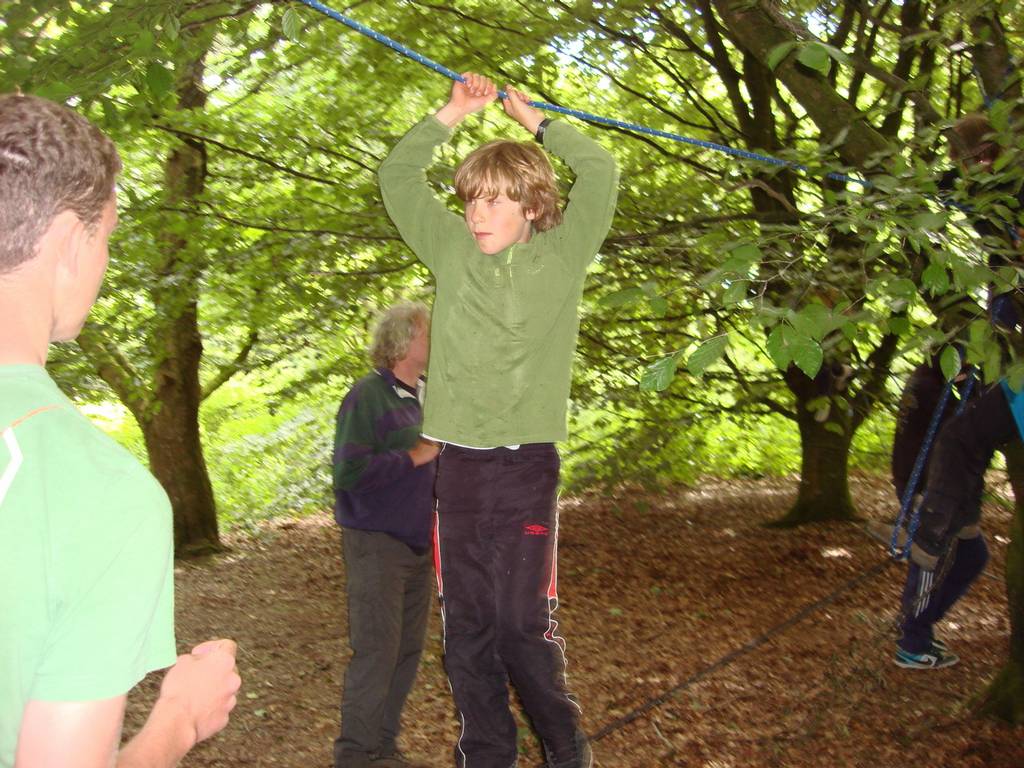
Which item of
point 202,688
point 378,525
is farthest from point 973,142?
point 202,688

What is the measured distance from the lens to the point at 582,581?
24.2 ft

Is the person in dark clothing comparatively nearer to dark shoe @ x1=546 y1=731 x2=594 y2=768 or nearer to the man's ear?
dark shoe @ x1=546 y1=731 x2=594 y2=768

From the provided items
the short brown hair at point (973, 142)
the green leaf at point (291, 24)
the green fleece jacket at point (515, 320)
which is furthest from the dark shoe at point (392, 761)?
the short brown hair at point (973, 142)

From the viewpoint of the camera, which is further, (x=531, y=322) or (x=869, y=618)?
(x=869, y=618)

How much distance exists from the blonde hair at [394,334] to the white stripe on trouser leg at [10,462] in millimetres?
2942

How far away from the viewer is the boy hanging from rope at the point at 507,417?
2.96 metres

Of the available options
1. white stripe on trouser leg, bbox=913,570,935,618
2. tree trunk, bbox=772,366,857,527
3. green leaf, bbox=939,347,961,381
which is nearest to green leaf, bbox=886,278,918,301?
green leaf, bbox=939,347,961,381

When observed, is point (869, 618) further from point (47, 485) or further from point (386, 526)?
point (47, 485)

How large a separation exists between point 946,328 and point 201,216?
4157 mm

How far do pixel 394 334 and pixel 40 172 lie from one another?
2879 mm

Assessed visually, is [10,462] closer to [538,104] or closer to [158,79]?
[538,104]

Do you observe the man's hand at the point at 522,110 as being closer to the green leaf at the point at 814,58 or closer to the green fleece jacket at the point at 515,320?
the green fleece jacket at the point at 515,320

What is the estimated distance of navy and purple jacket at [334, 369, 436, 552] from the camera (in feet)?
12.8

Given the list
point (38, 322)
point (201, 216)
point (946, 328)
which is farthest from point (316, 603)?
point (38, 322)
